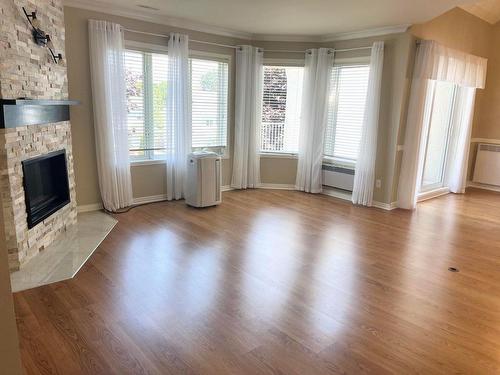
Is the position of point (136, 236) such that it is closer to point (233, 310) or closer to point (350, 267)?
point (233, 310)

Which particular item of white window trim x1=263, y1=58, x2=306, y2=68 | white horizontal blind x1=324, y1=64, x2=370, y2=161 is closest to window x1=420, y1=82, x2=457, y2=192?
white horizontal blind x1=324, y1=64, x2=370, y2=161

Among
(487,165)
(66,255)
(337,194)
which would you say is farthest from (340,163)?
(66,255)

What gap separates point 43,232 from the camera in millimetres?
3520

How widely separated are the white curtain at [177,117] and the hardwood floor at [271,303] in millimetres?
1037

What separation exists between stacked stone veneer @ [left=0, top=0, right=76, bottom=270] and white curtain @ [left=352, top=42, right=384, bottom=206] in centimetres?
414

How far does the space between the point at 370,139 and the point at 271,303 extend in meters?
3.52

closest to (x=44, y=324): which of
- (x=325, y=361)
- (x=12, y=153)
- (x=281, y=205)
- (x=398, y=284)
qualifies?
(x=12, y=153)

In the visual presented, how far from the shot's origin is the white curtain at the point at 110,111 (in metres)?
4.45

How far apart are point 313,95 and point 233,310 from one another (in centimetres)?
433

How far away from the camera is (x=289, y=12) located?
14.9 ft

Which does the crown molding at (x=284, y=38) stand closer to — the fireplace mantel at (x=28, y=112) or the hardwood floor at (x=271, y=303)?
the hardwood floor at (x=271, y=303)

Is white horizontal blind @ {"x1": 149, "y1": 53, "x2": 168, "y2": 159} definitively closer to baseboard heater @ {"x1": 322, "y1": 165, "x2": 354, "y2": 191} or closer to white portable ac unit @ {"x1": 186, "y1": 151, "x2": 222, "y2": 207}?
white portable ac unit @ {"x1": 186, "y1": 151, "x2": 222, "y2": 207}

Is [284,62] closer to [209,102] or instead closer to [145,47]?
[209,102]

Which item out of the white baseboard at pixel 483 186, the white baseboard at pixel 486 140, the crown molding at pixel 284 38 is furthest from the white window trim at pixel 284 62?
the white baseboard at pixel 483 186
